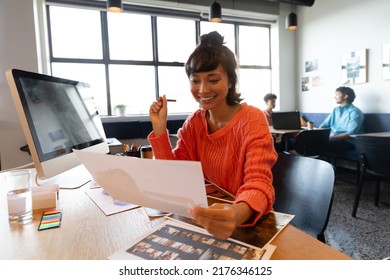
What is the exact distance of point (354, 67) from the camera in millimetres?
3900

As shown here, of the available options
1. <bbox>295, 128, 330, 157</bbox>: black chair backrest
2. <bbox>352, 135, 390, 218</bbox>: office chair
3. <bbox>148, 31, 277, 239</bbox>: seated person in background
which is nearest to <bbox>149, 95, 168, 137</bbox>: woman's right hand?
<bbox>148, 31, 277, 239</bbox>: seated person in background

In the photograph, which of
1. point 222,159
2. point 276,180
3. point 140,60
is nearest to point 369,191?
point 276,180

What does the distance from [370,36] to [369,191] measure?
2.29 m

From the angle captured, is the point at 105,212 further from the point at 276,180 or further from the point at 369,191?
the point at 369,191

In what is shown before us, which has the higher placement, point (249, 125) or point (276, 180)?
point (249, 125)

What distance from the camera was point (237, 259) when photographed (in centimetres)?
47

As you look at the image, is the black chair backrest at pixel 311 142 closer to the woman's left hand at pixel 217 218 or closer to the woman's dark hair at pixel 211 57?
the woman's dark hair at pixel 211 57

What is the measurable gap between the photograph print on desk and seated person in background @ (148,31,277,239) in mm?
169

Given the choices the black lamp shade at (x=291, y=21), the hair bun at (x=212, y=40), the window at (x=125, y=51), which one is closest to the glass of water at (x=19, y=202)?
the hair bun at (x=212, y=40)

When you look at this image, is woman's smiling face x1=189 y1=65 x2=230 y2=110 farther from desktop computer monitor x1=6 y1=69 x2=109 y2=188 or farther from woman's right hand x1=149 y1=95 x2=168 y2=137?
desktop computer monitor x1=6 y1=69 x2=109 y2=188

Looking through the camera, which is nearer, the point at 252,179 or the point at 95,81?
the point at 252,179

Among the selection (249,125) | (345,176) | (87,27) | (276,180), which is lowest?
(345,176)
